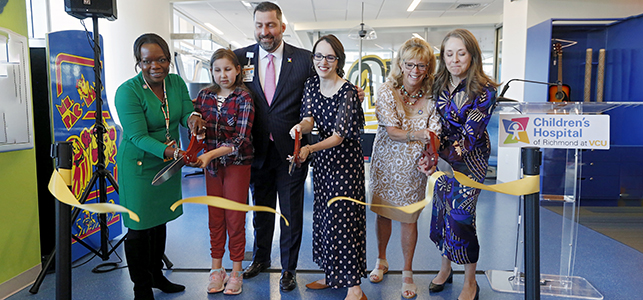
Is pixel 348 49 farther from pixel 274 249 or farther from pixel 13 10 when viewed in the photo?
pixel 13 10

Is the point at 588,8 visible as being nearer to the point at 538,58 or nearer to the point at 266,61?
the point at 538,58

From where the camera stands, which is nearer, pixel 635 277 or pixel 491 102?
pixel 491 102

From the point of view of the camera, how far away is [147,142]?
1917 millimetres

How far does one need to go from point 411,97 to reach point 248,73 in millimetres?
958

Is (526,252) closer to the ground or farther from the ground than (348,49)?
closer to the ground

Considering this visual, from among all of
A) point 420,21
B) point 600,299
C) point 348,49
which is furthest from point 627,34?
point 348,49

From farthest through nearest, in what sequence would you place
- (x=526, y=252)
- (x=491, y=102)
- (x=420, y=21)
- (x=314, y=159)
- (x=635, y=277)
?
1. (x=420, y=21)
2. (x=635, y=277)
3. (x=314, y=159)
4. (x=491, y=102)
5. (x=526, y=252)

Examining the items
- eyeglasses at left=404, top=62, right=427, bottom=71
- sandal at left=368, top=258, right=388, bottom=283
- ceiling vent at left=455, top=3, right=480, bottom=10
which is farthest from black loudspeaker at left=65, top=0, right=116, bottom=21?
ceiling vent at left=455, top=3, right=480, bottom=10

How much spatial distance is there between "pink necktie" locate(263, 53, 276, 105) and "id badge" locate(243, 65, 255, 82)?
3.4 inches

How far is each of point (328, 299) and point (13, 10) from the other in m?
2.58

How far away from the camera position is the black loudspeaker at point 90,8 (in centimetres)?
243

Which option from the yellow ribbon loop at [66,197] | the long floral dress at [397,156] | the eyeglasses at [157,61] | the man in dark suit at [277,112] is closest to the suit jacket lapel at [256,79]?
the man in dark suit at [277,112]

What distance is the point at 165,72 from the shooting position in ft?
6.63

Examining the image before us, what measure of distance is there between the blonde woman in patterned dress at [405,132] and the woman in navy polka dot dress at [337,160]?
0.17 meters
